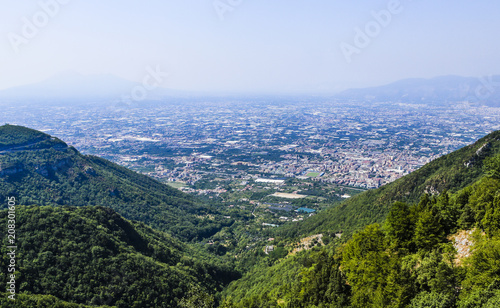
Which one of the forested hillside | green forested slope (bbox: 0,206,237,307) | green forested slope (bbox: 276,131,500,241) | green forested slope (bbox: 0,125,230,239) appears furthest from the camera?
green forested slope (bbox: 0,125,230,239)

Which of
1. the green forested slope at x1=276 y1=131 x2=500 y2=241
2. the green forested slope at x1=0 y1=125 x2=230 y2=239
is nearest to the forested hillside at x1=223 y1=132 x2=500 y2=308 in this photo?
the green forested slope at x1=276 y1=131 x2=500 y2=241

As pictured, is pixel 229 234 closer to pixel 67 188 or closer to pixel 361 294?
pixel 67 188

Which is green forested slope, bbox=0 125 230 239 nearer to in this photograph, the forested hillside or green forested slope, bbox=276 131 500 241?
green forested slope, bbox=276 131 500 241

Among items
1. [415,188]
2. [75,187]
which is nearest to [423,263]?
[415,188]

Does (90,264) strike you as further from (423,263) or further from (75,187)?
(75,187)

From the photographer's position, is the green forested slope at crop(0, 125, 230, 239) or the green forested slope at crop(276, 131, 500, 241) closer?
the green forested slope at crop(276, 131, 500, 241)

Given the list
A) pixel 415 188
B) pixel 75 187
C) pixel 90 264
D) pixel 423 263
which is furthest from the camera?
pixel 75 187
